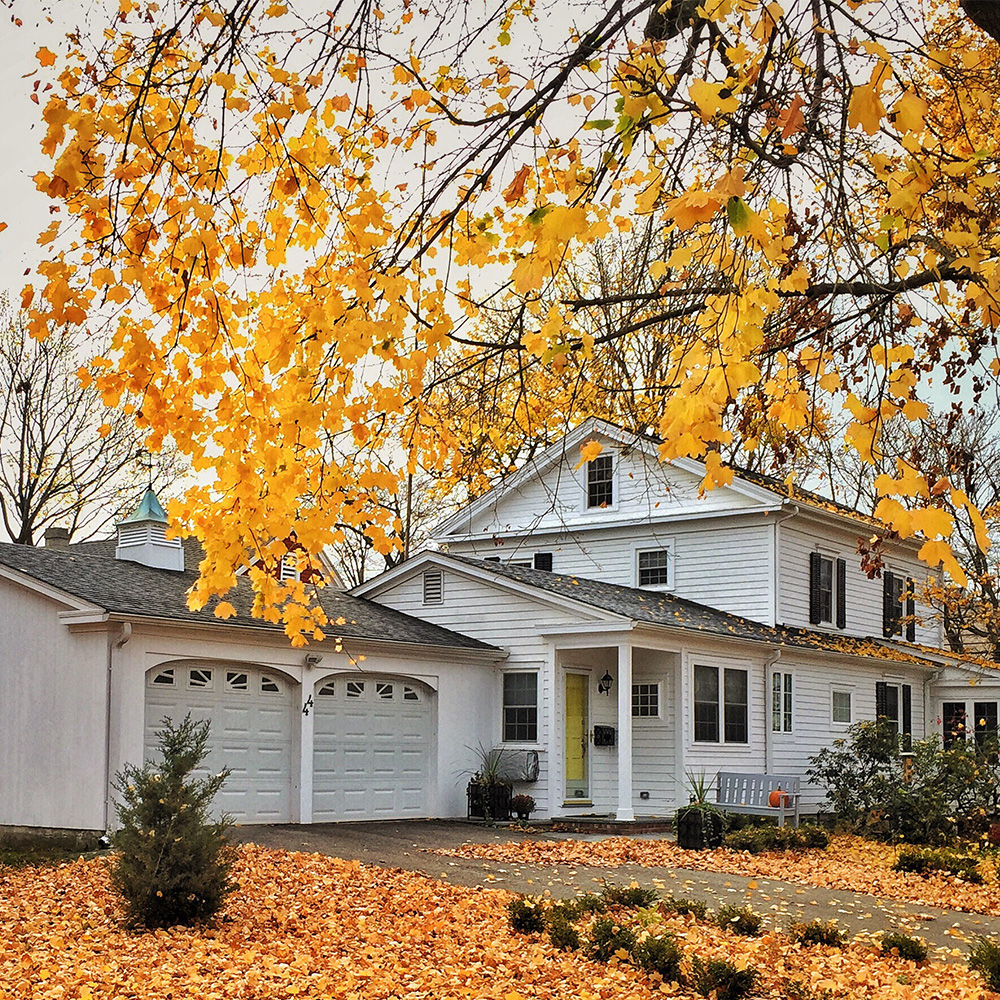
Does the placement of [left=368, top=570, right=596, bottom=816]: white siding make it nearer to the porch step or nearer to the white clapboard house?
the white clapboard house

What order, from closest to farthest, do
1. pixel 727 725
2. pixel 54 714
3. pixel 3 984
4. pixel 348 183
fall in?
pixel 348 183 → pixel 3 984 → pixel 54 714 → pixel 727 725

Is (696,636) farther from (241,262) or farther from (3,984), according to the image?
(241,262)

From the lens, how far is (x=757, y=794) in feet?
61.1

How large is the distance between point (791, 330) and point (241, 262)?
517 centimetres

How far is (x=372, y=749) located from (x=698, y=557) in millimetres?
7869

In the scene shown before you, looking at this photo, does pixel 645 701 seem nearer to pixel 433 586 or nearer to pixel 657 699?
pixel 657 699

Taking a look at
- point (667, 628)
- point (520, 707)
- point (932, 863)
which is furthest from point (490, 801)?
point (932, 863)

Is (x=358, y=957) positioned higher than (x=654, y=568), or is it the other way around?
(x=654, y=568)

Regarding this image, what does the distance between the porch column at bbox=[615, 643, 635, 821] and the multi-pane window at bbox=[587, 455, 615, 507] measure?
213 inches

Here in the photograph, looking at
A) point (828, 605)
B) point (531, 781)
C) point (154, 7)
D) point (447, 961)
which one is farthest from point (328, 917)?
point (828, 605)

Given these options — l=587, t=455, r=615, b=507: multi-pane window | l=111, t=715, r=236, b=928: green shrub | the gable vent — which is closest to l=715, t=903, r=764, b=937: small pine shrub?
l=111, t=715, r=236, b=928: green shrub

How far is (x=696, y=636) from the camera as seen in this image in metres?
20.1

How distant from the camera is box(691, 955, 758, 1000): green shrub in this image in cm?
745

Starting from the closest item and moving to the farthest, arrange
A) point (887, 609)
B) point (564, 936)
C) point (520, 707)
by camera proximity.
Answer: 1. point (564, 936)
2. point (520, 707)
3. point (887, 609)
